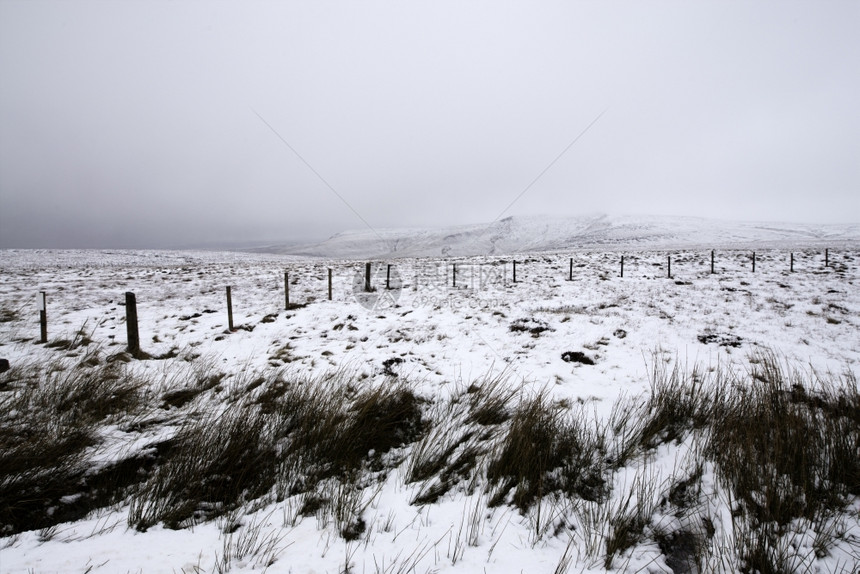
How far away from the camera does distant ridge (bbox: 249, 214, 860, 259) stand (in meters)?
Answer: 79.9

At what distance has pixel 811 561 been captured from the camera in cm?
206

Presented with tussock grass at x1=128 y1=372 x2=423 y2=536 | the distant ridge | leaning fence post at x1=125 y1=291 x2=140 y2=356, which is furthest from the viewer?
the distant ridge


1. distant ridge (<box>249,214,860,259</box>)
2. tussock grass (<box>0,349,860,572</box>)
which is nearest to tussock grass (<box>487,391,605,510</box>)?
tussock grass (<box>0,349,860,572</box>)

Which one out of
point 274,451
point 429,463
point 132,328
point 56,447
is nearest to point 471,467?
point 429,463

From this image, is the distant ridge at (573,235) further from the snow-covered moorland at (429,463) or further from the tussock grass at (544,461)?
the tussock grass at (544,461)

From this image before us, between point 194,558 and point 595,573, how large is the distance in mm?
2698

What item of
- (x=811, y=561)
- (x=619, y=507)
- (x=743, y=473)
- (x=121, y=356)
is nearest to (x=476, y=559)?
(x=619, y=507)

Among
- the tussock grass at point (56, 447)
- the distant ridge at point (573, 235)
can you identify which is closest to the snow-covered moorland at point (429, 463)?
the tussock grass at point (56, 447)

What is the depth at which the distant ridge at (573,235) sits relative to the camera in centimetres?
7988

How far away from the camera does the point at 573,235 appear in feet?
379

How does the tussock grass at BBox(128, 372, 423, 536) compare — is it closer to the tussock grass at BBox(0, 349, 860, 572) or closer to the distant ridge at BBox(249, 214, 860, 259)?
the tussock grass at BBox(0, 349, 860, 572)

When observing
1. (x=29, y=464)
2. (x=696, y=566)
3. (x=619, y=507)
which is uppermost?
(x=29, y=464)

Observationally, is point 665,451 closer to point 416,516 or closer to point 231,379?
point 416,516

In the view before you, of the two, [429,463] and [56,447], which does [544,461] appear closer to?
[429,463]
